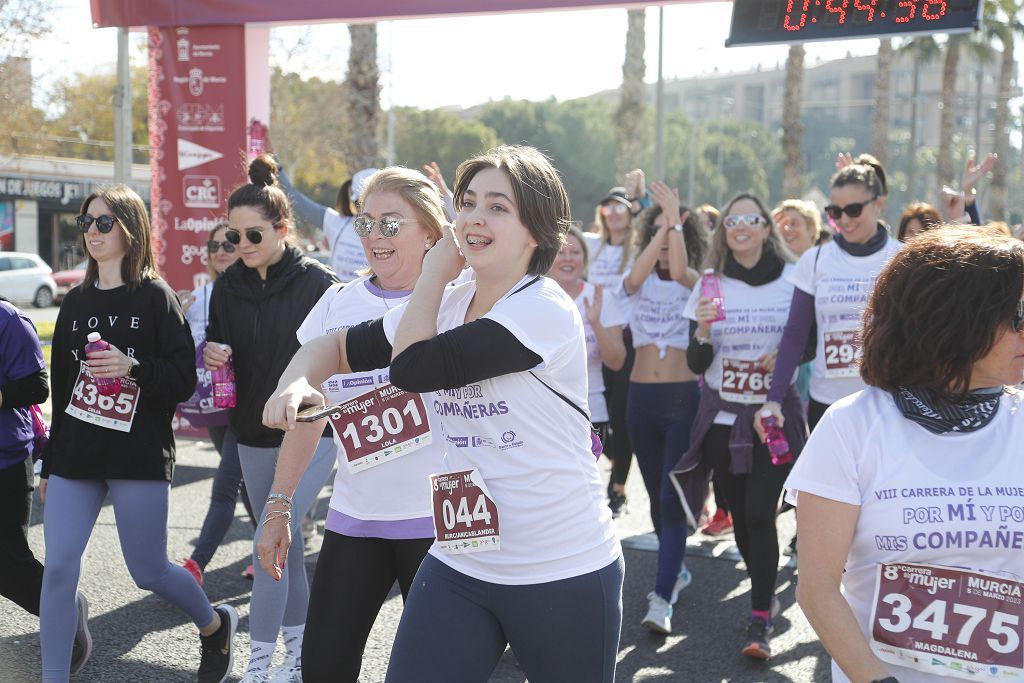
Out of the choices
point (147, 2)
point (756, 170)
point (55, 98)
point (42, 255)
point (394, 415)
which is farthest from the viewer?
point (756, 170)

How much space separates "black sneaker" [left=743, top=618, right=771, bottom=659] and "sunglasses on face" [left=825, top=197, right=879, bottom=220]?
2017 mm

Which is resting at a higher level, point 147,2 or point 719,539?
point 147,2

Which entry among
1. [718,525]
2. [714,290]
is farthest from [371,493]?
[718,525]

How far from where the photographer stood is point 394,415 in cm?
333

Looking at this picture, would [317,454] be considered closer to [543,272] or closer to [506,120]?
[543,272]

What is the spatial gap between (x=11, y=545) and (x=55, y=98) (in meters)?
16.7

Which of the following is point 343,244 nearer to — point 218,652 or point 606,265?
point 606,265

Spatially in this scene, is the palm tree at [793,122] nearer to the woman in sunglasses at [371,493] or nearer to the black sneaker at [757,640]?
the black sneaker at [757,640]

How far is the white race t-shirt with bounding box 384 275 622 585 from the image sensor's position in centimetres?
259

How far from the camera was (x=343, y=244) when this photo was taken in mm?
7691

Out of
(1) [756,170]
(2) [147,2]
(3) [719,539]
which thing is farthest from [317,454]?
(1) [756,170]

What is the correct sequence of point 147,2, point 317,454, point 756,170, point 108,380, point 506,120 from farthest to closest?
point 756,170, point 506,120, point 147,2, point 317,454, point 108,380

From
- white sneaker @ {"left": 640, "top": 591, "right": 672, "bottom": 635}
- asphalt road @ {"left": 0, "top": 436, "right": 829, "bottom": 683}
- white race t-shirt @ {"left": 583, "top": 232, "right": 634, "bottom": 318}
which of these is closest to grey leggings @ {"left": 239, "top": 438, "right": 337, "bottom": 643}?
asphalt road @ {"left": 0, "top": 436, "right": 829, "bottom": 683}

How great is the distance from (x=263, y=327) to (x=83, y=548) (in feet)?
3.69
